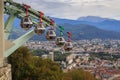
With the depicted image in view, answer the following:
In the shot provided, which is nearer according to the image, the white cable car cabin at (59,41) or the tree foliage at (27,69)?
the white cable car cabin at (59,41)

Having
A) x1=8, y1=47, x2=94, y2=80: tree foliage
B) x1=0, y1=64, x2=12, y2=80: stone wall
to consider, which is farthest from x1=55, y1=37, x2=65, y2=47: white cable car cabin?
x1=8, y1=47, x2=94, y2=80: tree foliage

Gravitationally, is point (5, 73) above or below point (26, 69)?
above

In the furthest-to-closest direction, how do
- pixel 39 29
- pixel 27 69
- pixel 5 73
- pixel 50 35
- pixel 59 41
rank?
pixel 27 69, pixel 59 41, pixel 50 35, pixel 5 73, pixel 39 29

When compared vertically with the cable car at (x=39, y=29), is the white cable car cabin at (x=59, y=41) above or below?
below

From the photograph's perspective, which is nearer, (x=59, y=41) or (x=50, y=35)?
(x=50, y=35)

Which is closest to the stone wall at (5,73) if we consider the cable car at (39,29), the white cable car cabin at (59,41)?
the cable car at (39,29)

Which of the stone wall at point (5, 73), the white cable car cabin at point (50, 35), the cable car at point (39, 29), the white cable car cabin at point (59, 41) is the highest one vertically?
the cable car at point (39, 29)

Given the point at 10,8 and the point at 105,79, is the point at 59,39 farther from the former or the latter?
the point at 105,79

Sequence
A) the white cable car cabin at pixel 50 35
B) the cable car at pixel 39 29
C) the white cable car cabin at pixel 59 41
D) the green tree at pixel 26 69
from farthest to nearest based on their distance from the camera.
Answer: the green tree at pixel 26 69
the white cable car cabin at pixel 59 41
the white cable car cabin at pixel 50 35
the cable car at pixel 39 29

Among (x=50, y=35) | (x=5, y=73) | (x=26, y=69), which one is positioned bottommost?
(x=26, y=69)

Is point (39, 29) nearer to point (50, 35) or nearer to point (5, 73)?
point (50, 35)

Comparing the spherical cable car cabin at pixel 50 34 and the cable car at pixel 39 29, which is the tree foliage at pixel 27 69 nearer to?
the spherical cable car cabin at pixel 50 34

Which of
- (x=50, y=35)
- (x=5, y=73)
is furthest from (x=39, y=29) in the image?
(x=5, y=73)
